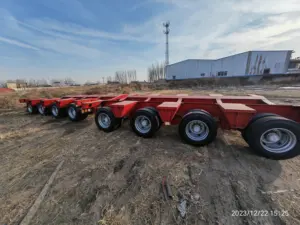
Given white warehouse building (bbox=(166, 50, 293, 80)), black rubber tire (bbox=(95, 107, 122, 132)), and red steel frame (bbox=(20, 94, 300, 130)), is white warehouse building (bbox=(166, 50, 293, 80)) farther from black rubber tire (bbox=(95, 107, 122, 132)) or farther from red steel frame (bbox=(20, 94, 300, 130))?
black rubber tire (bbox=(95, 107, 122, 132))

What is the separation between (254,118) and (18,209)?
4.42m

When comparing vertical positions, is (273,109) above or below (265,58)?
below

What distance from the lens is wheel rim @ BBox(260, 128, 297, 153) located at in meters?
2.56

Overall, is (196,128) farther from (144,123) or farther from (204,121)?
(144,123)

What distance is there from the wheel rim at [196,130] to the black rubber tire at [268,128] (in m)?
0.89

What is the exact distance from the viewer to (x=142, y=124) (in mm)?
3889

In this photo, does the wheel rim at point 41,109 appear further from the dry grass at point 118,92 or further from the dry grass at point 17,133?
the dry grass at point 118,92

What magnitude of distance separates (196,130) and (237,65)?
42.9 m

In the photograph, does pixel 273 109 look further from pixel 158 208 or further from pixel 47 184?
pixel 47 184

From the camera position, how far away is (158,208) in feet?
5.61

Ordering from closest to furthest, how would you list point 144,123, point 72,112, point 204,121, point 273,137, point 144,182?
point 144,182 → point 273,137 → point 204,121 → point 144,123 → point 72,112

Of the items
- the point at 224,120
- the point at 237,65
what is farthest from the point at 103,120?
the point at 237,65

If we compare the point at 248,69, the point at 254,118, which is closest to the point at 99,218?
the point at 254,118

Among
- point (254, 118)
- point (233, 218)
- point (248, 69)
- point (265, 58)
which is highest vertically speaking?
point (265, 58)
